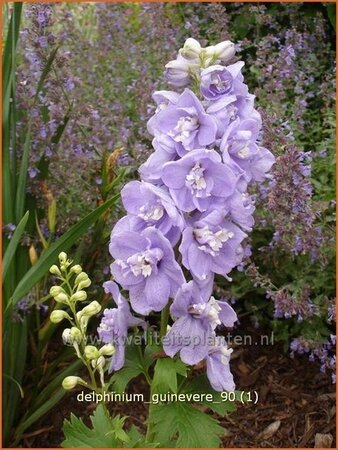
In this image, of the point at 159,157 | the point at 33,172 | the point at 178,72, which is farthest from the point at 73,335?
the point at 33,172

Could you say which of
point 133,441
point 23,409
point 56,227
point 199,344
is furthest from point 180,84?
point 23,409

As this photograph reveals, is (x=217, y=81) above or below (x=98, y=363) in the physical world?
above

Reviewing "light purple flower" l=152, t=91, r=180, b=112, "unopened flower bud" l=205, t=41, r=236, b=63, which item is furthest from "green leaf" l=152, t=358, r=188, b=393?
"unopened flower bud" l=205, t=41, r=236, b=63

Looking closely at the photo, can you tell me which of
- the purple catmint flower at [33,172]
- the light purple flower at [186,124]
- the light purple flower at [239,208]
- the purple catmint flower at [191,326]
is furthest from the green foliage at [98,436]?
the purple catmint flower at [33,172]

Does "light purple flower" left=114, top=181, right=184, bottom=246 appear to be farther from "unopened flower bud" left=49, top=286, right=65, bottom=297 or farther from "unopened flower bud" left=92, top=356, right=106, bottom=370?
"unopened flower bud" left=92, top=356, right=106, bottom=370

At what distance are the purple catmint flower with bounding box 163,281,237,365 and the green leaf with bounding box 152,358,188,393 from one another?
32 millimetres

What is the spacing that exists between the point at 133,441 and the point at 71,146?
155cm

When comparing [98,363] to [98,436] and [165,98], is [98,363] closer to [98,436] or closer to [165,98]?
[98,436]

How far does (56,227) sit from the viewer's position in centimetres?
306

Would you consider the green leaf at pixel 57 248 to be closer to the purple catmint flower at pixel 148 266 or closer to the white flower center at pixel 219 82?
the purple catmint flower at pixel 148 266

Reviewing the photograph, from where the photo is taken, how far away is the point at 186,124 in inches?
65.5

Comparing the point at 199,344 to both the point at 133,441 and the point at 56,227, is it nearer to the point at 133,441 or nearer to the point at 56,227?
the point at 133,441

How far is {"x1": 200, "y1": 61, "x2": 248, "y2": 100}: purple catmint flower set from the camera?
1.70 meters

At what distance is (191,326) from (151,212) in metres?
0.32
